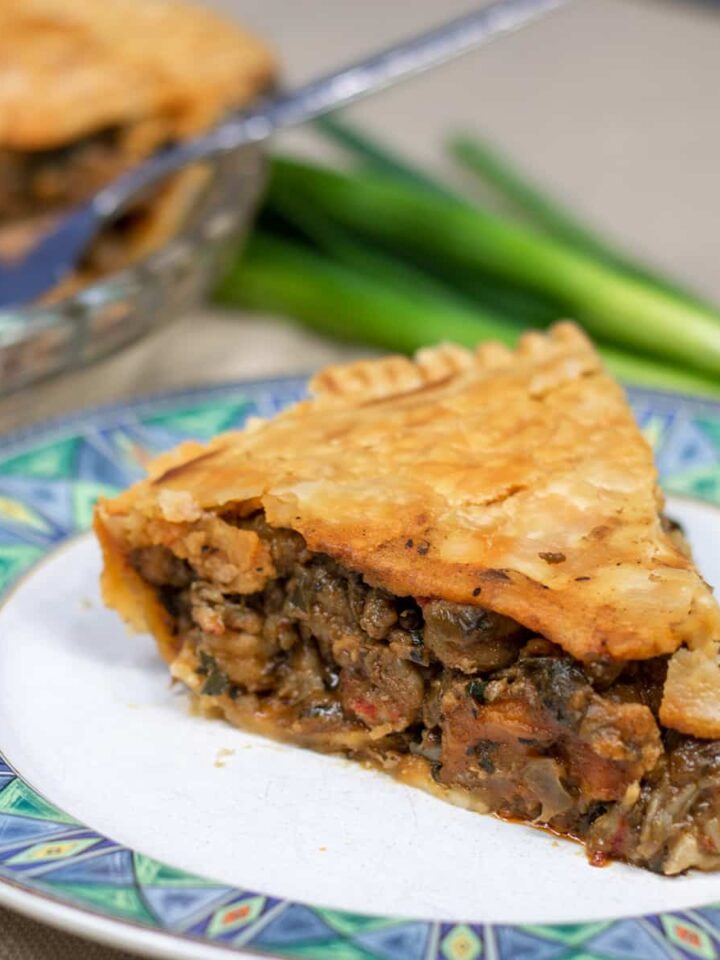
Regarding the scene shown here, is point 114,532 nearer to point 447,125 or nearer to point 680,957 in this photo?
point 680,957

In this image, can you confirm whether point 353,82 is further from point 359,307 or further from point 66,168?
point 66,168

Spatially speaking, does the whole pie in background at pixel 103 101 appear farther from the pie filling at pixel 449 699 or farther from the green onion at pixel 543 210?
the pie filling at pixel 449 699

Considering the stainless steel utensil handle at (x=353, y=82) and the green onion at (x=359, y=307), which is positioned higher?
the stainless steel utensil handle at (x=353, y=82)

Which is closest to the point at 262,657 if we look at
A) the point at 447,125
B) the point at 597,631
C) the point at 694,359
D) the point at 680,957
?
the point at 597,631

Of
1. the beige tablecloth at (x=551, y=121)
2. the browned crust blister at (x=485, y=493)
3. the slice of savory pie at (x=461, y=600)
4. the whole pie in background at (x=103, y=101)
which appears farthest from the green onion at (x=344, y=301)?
the slice of savory pie at (x=461, y=600)

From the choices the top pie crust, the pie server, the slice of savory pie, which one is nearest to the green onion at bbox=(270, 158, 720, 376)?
the top pie crust

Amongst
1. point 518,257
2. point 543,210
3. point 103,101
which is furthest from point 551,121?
point 103,101
